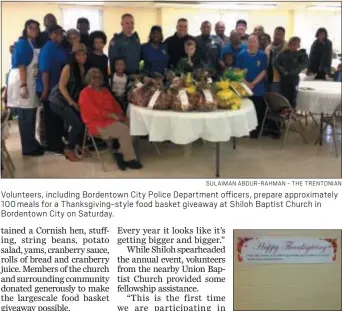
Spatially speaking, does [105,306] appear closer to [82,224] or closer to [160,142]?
[82,224]

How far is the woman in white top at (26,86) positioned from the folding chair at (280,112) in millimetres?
990

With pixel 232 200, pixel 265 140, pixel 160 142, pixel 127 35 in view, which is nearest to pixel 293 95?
pixel 265 140

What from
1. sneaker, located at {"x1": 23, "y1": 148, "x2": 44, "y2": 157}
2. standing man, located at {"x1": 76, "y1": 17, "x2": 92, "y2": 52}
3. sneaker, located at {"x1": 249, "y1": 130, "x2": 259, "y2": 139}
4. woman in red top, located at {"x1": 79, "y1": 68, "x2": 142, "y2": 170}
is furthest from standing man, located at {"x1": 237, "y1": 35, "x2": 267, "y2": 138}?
sneaker, located at {"x1": 23, "y1": 148, "x2": 44, "y2": 157}

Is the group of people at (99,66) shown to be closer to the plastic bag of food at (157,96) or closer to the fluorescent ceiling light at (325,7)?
the plastic bag of food at (157,96)

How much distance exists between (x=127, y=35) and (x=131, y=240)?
77 centimetres

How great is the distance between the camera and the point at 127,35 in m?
1.46

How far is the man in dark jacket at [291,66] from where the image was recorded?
1.73m

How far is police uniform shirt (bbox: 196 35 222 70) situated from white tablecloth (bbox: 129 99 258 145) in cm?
22

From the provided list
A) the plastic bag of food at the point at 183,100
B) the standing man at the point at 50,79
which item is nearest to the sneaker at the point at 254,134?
the plastic bag of food at the point at 183,100

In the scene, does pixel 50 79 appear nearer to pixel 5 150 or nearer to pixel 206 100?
pixel 5 150

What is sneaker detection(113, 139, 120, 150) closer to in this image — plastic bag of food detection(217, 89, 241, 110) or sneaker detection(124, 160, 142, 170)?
sneaker detection(124, 160, 142, 170)

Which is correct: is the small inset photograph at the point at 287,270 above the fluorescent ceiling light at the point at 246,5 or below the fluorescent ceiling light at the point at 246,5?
below

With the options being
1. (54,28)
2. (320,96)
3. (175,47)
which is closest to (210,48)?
(175,47)

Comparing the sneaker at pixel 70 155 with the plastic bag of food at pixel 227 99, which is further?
the plastic bag of food at pixel 227 99
